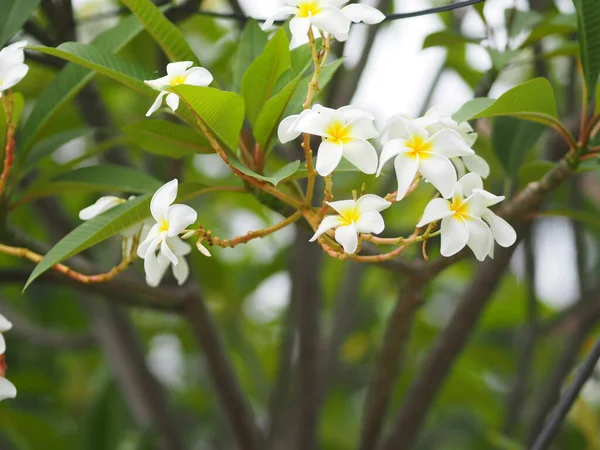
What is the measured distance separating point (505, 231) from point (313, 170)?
0.15m

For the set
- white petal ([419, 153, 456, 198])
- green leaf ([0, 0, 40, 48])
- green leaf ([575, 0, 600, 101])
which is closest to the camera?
white petal ([419, 153, 456, 198])

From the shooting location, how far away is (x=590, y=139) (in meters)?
0.65

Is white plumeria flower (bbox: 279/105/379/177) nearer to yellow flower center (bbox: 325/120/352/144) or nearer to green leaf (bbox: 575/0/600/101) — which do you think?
yellow flower center (bbox: 325/120/352/144)

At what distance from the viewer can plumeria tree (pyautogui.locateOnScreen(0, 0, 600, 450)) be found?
0.56 m

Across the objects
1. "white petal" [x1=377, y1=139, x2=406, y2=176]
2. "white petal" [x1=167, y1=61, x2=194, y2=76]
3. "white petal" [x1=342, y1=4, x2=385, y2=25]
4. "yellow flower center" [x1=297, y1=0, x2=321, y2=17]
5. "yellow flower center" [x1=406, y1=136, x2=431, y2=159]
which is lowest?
"yellow flower center" [x1=406, y1=136, x2=431, y2=159]

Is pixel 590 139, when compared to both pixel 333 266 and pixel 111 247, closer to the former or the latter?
pixel 111 247

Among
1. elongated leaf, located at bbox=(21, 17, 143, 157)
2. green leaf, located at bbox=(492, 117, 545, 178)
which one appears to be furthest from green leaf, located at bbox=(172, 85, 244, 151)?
green leaf, located at bbox=(492, 117, 545, 178)

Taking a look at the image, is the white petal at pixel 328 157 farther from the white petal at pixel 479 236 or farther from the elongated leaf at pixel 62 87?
the elongated leaf at pixel 62 87

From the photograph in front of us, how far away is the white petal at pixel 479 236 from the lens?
0.53 metres

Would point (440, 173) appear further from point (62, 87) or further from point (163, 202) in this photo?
point (62, 87)

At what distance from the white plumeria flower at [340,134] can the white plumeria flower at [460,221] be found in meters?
0.06

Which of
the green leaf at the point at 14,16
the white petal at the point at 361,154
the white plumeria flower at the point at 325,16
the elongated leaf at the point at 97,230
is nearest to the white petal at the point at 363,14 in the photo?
the white plumeria flower at the point at 325,16

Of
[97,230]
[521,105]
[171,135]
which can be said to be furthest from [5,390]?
[521,105]

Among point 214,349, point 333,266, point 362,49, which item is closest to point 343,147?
point 214,349
